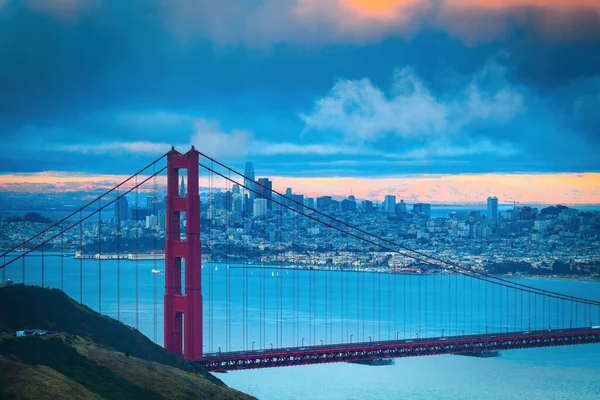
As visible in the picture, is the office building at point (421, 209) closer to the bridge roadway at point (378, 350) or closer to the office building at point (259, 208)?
the office building at point (259, 208)

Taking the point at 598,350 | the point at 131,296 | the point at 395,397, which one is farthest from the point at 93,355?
the point at 131,296

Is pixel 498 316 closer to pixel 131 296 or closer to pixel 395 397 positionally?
pixel 131 296

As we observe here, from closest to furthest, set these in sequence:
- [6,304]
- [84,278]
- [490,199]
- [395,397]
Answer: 1. [6,304]
2. [395,397]
3. [84,278]
4. [490,199]

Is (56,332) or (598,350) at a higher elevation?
(56,332)

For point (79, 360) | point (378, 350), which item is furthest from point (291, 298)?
point (79, 360)

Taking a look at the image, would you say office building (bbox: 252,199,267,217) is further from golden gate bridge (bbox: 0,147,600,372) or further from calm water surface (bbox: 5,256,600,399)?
calm water surface (bbox: 5,256,600,399)

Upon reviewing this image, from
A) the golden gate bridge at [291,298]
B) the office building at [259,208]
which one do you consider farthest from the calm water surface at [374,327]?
the office building at [259,208]
